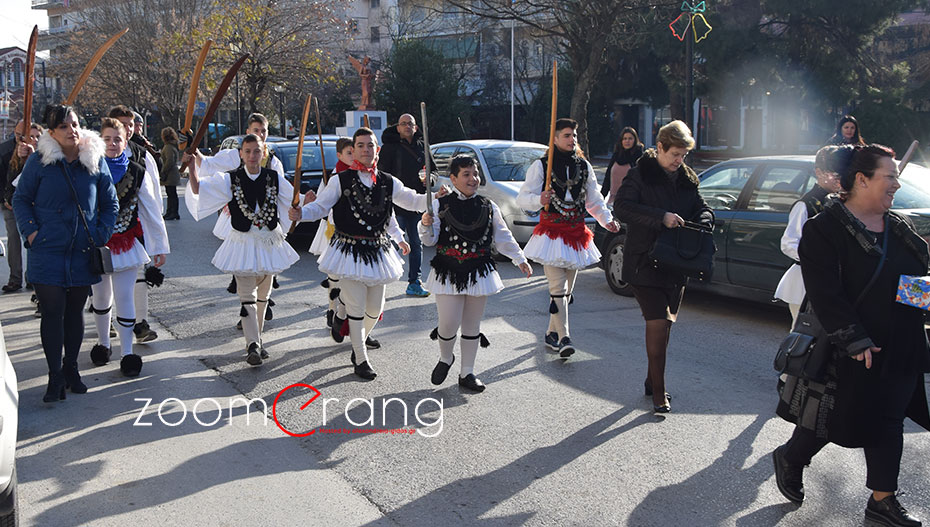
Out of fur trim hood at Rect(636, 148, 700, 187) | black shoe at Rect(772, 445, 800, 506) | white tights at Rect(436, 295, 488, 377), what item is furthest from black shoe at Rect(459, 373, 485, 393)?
black shoe at Rect(772, 445, 800, 506)

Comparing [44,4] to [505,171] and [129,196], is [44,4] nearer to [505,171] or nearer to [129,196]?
[505,171]

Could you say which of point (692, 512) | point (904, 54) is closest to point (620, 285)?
point (692, 512)

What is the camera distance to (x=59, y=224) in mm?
5871

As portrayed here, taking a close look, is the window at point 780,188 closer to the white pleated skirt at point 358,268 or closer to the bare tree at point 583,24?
the white pleated skirt at point 358,268

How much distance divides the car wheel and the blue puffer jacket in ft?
19.0

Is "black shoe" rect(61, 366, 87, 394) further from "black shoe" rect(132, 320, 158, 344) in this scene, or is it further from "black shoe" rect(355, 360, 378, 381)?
"black shoe" rect(355, 360, 378, 381)

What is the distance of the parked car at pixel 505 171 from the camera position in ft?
40.7

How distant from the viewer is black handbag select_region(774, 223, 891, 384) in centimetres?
402

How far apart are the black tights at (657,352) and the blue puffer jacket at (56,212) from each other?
373cm

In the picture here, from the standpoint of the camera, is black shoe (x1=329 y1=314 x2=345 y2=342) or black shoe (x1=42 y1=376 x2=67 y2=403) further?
black shoe (x1=329 y1=314 x2=345 y2=342)

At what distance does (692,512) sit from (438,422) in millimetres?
1872

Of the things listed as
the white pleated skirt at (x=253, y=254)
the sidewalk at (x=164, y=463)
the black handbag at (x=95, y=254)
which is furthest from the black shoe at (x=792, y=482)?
the black handbag at (x=95, y=254)

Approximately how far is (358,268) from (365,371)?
2.51 feet

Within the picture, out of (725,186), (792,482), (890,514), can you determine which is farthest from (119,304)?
(725,186)
